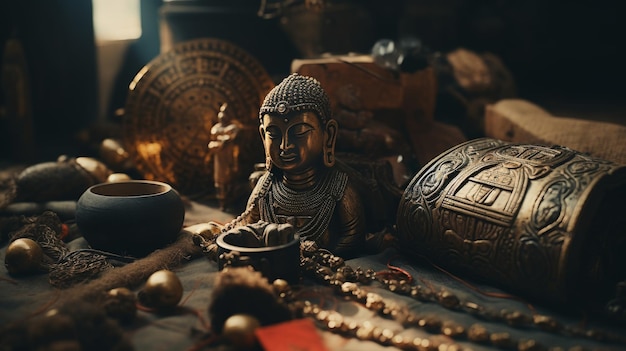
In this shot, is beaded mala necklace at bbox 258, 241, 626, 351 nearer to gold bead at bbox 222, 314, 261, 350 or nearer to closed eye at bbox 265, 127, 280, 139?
gold bead at bbox 222, 314, 261, 350

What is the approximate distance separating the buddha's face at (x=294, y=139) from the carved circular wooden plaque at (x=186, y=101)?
1208mm

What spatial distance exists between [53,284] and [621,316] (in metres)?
2.56

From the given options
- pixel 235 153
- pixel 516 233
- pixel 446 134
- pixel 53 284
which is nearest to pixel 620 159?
pixel 446 134

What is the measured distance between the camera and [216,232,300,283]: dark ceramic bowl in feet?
9.93

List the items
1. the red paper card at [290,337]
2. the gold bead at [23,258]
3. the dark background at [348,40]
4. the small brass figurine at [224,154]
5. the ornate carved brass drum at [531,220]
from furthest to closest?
the dark background at [348,40] → the small brass figurine at [224,154] → the gold bead at [23,258] → the ornate carved brass drum at [531,220] → the red paper card at [290,337]

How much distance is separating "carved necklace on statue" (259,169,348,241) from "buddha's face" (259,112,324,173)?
146 mm

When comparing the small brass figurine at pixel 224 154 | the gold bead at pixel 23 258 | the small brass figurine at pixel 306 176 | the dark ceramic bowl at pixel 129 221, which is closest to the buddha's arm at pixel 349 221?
the small brass figurine at pixel 306 176

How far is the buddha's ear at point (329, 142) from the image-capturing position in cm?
361

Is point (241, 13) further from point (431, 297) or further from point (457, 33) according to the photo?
point (431, 297)

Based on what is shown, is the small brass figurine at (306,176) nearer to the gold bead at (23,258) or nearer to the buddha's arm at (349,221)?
the buddha's arm at (349,221)

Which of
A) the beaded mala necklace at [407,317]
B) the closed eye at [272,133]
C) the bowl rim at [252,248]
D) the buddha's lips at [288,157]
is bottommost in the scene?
the beaded mala necklace at [407,317]

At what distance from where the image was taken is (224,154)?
4.40m

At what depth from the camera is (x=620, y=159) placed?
4.28m

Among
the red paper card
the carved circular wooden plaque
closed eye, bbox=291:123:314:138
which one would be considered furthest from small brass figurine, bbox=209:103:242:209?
the red paper card
